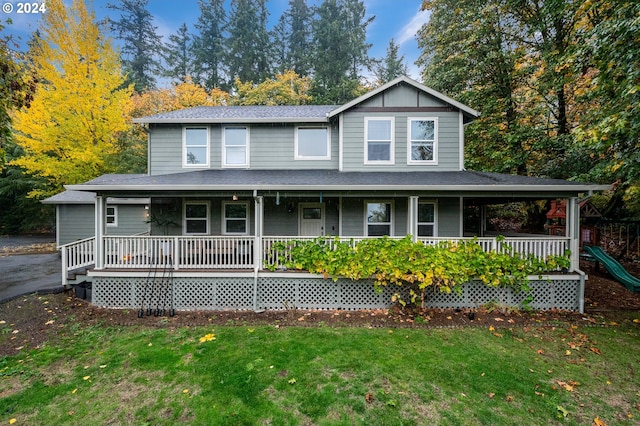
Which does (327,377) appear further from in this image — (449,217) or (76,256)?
(76,256)

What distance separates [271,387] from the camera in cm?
406

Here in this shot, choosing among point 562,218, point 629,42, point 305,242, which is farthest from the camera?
point 562,218

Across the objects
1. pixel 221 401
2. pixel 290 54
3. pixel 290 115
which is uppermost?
pixel 290 54

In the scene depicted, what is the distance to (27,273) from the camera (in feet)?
32.8

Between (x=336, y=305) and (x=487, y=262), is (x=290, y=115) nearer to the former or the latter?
(x=336, y=305)

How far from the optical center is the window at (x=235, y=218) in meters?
9.52

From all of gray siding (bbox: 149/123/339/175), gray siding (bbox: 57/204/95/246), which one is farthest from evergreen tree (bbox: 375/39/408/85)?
gray siding (bbox: 57/204/95/246)

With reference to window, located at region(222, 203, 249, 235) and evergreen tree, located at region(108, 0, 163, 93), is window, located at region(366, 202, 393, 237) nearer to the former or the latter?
window, located at region(222, 203, 249, 235)

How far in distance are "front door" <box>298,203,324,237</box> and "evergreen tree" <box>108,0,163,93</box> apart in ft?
97.6

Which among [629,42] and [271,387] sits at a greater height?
[629,42]

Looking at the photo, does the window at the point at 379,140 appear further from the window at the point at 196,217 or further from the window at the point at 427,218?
the window at the point at 196,217

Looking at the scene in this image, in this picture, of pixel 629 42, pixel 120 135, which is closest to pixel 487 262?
pixel 629 42

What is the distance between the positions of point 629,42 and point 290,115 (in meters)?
8.48

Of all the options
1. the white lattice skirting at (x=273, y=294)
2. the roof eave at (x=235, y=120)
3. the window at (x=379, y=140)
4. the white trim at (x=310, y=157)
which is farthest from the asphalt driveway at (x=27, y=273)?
the window at (x=379, y=140)
